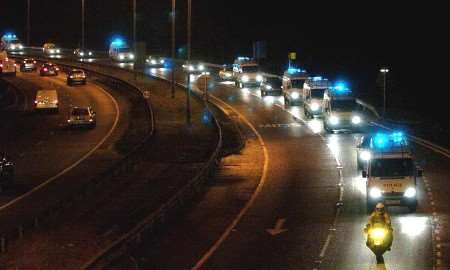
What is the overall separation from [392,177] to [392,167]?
437mm

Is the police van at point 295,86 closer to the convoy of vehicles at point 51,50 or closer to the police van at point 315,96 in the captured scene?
the police van at point 315,96

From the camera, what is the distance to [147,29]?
512ft

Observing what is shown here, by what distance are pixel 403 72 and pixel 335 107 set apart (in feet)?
143

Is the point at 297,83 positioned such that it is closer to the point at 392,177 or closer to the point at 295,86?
the point at 295,86

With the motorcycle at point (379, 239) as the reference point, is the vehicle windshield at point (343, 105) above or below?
above

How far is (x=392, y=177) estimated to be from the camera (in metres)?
29.1

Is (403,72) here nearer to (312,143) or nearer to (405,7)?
(405,7)

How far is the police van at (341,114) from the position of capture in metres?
51.8

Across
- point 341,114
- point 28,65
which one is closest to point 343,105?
point 341,114

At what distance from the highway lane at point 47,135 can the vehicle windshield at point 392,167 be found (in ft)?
43.2

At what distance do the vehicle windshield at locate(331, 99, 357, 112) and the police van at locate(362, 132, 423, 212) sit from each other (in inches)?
854

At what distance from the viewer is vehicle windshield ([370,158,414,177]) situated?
29188mm

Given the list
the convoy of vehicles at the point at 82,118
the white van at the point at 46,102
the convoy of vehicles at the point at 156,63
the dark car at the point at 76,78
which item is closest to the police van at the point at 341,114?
the convoy of vehicles at the point at 82,118

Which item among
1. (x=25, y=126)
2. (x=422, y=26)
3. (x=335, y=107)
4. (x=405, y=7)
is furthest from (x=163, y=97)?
(x=405, y=7)
